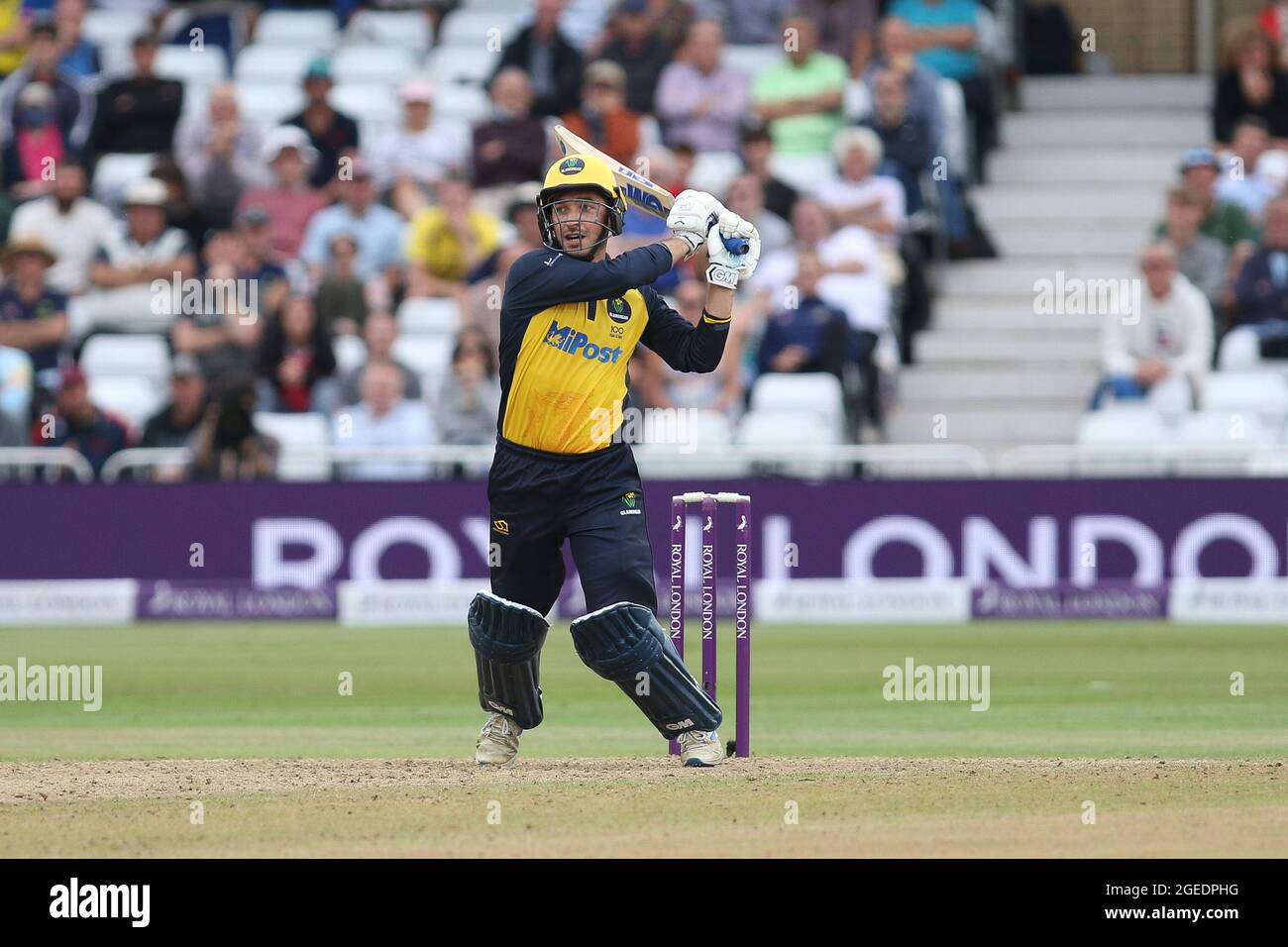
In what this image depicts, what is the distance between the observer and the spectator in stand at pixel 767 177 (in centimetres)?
2012

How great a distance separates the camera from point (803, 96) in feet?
69.5

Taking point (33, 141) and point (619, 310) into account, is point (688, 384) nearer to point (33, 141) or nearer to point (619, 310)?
point (33, 141)

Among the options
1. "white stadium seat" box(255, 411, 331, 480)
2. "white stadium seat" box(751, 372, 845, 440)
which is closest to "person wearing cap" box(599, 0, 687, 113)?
"white stadium seat" box(751, 372, 845, 440)

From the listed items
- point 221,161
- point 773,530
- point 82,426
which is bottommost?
point 773,530

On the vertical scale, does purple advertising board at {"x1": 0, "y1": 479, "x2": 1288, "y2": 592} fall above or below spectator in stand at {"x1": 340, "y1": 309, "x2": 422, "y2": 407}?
below

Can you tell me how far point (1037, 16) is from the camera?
82.5 feet

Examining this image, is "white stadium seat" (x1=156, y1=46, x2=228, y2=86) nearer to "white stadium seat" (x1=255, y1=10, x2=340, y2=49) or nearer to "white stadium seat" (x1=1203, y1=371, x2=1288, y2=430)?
"white stadium seat" (x1=255, y1=10, x2=340, y2=49)

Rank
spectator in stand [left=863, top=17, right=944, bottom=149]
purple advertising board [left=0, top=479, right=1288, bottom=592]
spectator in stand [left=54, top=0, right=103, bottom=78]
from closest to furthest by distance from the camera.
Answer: purple advertising board [left=0, top=479, right=1288, bottom=592], spectator in stand [left=863, top=17, right=944, bottom=149], spectator in stand [left=54, top=0, right=103, bottom=78]

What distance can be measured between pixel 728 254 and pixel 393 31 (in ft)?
50.6

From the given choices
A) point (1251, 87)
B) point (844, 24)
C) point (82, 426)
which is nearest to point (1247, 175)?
point (1251, 87)

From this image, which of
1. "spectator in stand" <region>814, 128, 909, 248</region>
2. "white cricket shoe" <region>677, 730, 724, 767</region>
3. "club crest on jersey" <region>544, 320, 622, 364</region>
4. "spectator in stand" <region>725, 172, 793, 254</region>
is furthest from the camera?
"spectator in stand" <region>814, 128, 909, 248</region>

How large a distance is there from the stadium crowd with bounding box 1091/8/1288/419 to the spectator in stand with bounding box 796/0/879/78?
11.2 ft

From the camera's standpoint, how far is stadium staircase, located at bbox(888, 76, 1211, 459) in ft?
67.2

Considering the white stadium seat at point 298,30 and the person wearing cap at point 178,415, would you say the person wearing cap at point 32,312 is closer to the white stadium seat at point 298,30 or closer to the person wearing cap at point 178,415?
the person wearing cap at point 178,415
